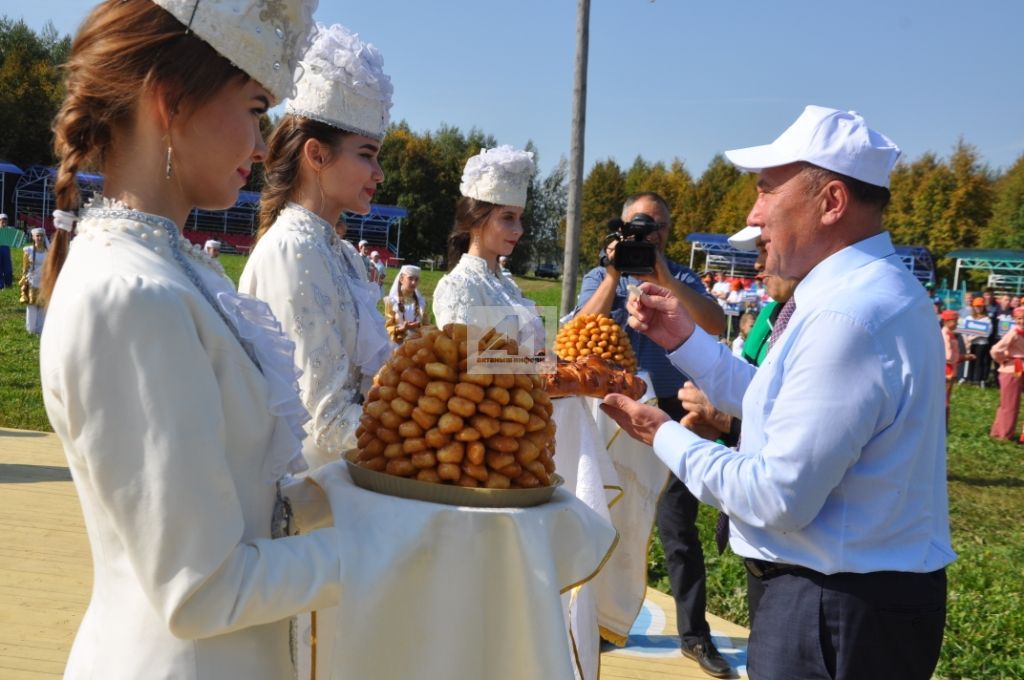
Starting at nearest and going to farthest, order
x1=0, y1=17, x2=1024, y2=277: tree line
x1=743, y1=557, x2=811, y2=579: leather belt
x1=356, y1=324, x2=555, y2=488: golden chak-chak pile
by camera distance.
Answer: x1=356, y1=324, x2=555, y2=488: golden chak-chak pile, x1=743, y1=557, x2=811, y2=579: leather belt, x1=0, y1=17, x2=1024, y2=277: tree line

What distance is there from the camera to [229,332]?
1.25 meters

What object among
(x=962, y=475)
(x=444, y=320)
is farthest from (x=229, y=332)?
(x=962, y=475)

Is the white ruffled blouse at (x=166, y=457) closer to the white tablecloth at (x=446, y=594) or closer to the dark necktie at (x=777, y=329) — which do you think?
the white tablecloth at (x=446, y=594)

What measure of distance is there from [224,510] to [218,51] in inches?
26.1

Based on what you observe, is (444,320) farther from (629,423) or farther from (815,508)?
(815,508)

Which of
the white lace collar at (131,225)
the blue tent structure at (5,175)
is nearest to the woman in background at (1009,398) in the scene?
the white lace collar at (131,225)

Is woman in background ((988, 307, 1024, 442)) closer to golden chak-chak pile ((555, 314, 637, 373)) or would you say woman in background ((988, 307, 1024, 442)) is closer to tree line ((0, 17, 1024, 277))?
golden chak-chak pile ((555, 314, 637, 373))

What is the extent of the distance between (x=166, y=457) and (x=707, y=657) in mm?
3371

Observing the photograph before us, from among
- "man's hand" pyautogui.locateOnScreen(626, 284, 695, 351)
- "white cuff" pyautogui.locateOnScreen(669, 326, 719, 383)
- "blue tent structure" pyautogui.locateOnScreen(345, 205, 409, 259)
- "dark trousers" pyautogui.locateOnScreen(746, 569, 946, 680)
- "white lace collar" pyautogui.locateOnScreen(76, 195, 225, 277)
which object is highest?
"blue tent structure" pyautogui.locateOnScreen(345, 205, 409, 259)

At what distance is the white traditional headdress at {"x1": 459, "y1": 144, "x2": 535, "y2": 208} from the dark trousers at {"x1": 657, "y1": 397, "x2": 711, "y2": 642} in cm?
156

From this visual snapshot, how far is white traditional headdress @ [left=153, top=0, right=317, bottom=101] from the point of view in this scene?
1.24m

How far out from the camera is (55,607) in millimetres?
3873

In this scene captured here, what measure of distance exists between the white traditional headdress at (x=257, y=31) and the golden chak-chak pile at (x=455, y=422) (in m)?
0.49

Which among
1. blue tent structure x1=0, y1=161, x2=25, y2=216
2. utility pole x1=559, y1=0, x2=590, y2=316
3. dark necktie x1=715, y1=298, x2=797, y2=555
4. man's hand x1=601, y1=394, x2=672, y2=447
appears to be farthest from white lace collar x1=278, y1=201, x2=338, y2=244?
blue tent structure x1=0, y1=161, x2=25, y2=216
